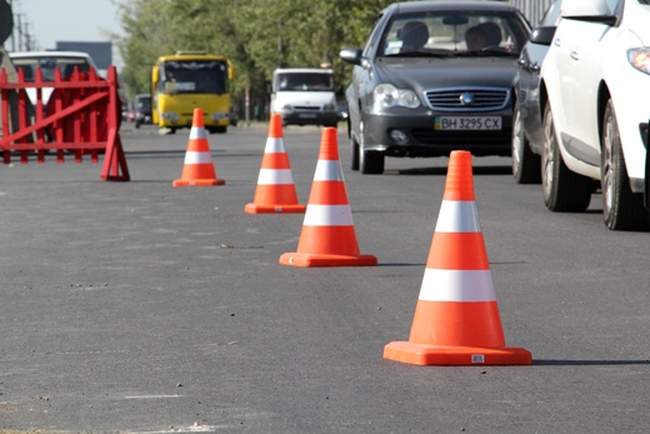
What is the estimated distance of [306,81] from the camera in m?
67.4

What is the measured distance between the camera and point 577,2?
1371cm

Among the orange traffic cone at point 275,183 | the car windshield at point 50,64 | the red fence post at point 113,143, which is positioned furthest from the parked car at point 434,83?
the car windshield at point 50,64

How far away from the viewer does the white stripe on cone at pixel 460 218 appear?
7.82 m

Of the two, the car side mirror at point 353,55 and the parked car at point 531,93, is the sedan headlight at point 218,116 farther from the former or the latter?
the parked car at point 531,93

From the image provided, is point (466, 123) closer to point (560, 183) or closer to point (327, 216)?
point (560, 183)

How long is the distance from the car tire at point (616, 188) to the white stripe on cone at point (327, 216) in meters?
2.02

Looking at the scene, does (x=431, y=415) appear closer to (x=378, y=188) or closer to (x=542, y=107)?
(x=542, y=107)

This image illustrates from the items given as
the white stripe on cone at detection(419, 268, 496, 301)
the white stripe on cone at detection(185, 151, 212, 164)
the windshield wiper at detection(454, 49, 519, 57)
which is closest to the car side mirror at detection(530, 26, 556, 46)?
the white stripe on cone at detection(185, 151, 212, 164)

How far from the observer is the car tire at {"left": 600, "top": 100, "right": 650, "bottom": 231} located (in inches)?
491

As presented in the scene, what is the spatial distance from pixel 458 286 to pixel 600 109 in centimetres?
550

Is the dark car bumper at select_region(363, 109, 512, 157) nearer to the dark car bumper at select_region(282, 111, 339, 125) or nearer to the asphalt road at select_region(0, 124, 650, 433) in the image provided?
the asphalt road at select_region(0, 124, 650, 433)

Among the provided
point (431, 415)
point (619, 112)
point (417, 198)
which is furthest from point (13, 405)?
point (417, 198)

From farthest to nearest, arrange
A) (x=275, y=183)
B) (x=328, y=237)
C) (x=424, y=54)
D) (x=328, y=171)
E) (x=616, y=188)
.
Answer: (x=424, y=54) → (x=275, y=183) → (x=616, y=188) → (x=328, y=171) → (x=328, y=237)

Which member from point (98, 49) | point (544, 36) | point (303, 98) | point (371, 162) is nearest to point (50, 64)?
point (371, 162)
